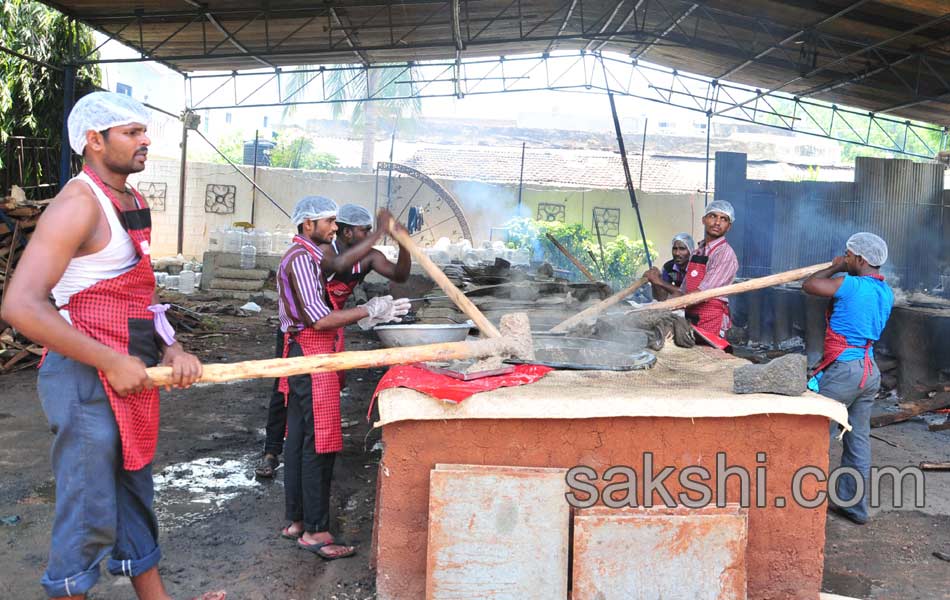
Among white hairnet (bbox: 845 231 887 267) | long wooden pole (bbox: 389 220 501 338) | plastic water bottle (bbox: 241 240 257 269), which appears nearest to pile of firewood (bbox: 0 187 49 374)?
long wooden pole (bbox: 389 220 501 338)

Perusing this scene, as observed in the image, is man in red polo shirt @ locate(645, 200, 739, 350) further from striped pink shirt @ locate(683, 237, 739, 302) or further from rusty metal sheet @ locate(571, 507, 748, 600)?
rusty metal sheet @ locate(571, 507, 748, 600)

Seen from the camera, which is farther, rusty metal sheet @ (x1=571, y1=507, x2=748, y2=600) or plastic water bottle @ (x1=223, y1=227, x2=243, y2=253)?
plastic water bottle @ (x1=223, y1=227, x2=243, y2=253)

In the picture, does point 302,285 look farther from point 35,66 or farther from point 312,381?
point 35,66

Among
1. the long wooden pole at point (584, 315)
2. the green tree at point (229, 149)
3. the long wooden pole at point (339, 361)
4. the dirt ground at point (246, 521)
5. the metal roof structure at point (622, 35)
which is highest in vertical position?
the green tree at point (229, 149)

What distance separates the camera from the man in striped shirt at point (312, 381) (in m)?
3.84

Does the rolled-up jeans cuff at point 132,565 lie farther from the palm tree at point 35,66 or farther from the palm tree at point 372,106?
the palm tree at point 372,106

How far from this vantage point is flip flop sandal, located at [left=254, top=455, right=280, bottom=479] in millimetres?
5102

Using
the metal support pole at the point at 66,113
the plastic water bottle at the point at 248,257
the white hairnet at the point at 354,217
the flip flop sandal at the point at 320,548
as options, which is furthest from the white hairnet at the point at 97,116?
the plastic water bottle at the point at 248,257

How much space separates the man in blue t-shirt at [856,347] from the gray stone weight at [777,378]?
5.03ft

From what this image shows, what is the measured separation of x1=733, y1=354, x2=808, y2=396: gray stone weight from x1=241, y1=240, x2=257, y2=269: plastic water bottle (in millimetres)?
12003

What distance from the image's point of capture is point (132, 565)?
2859 mm

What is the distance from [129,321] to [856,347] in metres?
4.03

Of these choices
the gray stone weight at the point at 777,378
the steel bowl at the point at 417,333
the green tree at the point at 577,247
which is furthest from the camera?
the green tree at the point at 577,247

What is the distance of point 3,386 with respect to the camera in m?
7.20
